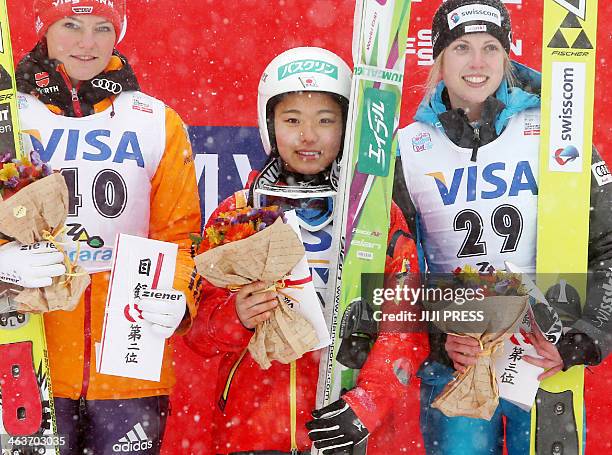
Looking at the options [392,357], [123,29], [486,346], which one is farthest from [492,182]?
[123,29]

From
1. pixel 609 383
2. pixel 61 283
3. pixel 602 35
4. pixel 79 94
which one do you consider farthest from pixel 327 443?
pixel 602 35

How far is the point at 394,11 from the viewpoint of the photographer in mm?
3395

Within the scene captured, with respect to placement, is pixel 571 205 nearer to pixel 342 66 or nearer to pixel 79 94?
pixel 342 66

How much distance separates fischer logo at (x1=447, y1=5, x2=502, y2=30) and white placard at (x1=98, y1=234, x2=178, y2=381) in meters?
1.41

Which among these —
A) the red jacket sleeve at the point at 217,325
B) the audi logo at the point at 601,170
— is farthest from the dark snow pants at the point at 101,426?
the audi logo at the point at 601,170

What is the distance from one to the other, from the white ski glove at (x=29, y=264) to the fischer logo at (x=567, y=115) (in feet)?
6.12

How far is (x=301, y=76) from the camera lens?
3.35 metres

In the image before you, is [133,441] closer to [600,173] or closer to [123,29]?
[123,29]

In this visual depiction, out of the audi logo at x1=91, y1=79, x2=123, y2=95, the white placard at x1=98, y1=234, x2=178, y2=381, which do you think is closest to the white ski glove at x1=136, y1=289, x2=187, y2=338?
the white placard at x1=98, y1=234, x2=178, y2=381

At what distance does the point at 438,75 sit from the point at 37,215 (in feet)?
5.23

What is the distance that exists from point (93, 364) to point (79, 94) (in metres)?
1.02

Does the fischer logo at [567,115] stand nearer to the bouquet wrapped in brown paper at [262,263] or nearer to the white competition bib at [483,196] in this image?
the white competition bib at [483,196]

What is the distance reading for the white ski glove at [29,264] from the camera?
318cm

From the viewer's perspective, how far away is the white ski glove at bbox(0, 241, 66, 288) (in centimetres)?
Result: 318
